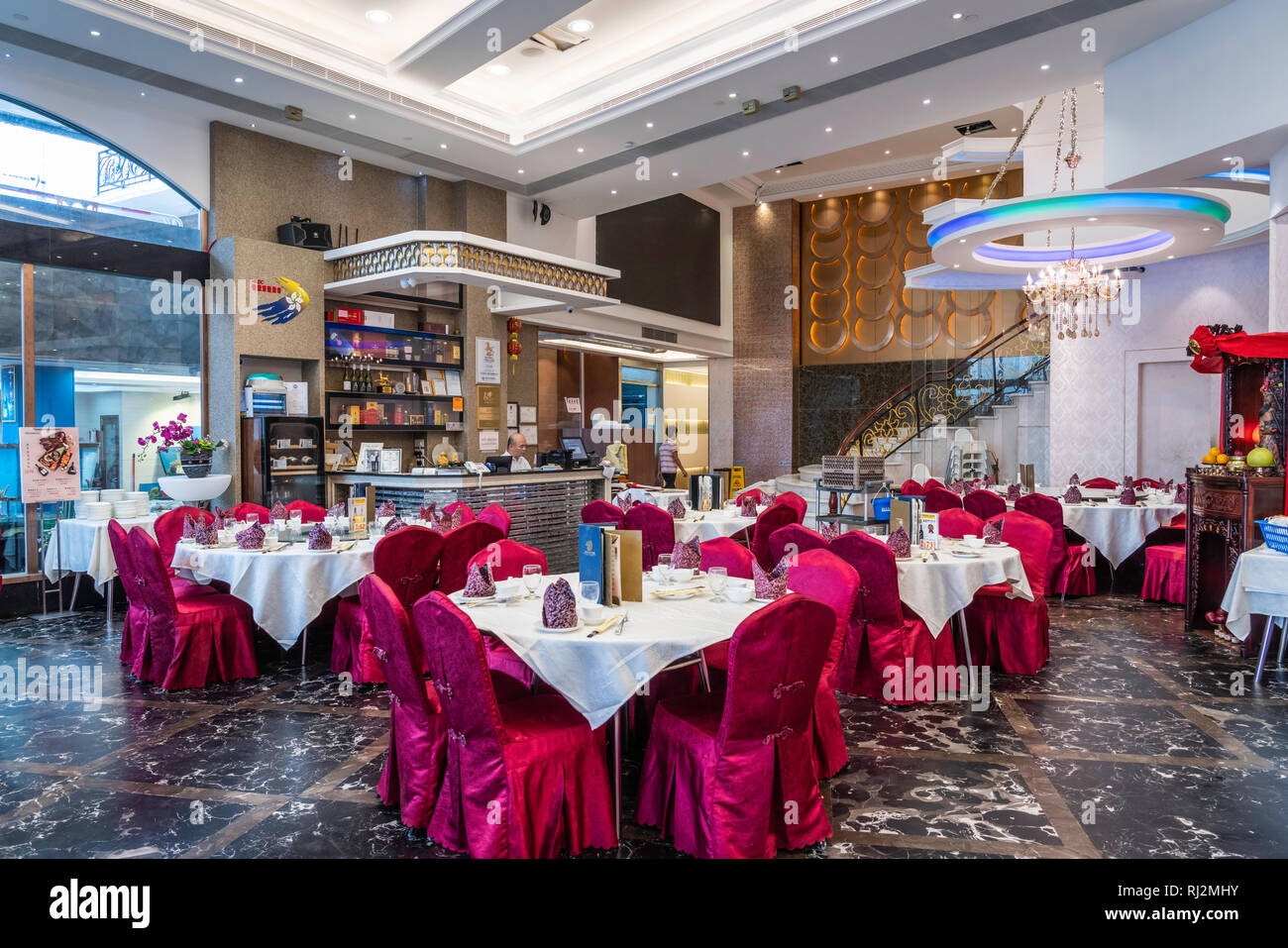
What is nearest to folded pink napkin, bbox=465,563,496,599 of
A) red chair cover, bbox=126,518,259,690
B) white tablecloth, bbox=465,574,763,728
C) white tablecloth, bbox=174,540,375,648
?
white tablecloth, bbox=465,574,763,728

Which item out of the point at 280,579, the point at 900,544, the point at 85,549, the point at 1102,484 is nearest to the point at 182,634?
the point at 280,579

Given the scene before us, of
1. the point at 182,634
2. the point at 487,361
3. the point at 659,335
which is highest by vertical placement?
the point at 659,335

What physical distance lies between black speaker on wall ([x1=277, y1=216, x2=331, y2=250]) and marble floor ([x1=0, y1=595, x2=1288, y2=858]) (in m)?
4.99

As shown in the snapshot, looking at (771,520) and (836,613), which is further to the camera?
(771,520)

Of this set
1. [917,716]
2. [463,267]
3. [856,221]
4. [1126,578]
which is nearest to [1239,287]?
[1126,578]

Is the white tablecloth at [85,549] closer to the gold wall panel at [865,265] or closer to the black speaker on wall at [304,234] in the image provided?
the black speaker on wall at [304,234]

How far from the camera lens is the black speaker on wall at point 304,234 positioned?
8484mm

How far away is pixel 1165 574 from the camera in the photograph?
697 cm

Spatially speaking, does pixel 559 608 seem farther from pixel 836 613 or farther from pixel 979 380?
pixel 979 380

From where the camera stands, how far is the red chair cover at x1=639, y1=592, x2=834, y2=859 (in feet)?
8.27

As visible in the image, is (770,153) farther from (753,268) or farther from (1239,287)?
(753,268)

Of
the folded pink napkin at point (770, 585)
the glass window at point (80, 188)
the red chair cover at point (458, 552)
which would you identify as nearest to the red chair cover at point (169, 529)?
the red chair cover at point (458, 552)

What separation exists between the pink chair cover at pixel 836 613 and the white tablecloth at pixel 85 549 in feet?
17.4

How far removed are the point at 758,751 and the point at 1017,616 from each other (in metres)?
3.09
